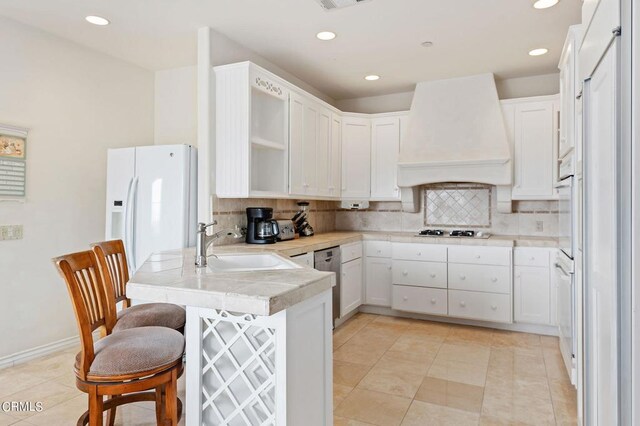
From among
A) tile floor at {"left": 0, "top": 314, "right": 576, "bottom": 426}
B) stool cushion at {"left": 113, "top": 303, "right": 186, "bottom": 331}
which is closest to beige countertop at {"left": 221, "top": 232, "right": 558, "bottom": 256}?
stool cushion at {"left": 113, "top": 303, "right": 186, "bottom": 331}

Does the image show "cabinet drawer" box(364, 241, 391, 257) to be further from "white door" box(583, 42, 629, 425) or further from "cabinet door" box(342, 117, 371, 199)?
"white door" box(583, 42, 629, 425)

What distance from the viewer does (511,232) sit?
175 inches

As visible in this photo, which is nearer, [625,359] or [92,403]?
[625,359]

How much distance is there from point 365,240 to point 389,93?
6.59 feet

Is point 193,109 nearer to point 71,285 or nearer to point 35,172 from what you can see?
point 35,172

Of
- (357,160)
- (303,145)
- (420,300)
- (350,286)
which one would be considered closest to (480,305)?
(420,300)

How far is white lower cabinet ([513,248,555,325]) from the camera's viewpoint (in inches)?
148

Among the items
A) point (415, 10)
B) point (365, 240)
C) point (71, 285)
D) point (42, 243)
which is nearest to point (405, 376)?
point (365, 240)

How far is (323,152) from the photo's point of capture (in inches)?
169

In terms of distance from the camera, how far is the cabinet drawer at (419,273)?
4.11 m

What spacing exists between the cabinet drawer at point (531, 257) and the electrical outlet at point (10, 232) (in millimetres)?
4459

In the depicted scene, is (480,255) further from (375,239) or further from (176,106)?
(176,106)

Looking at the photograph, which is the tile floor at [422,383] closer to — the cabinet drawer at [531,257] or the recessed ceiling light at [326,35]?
the cabinet drawer at [531,257]

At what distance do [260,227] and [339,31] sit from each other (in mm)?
1792
